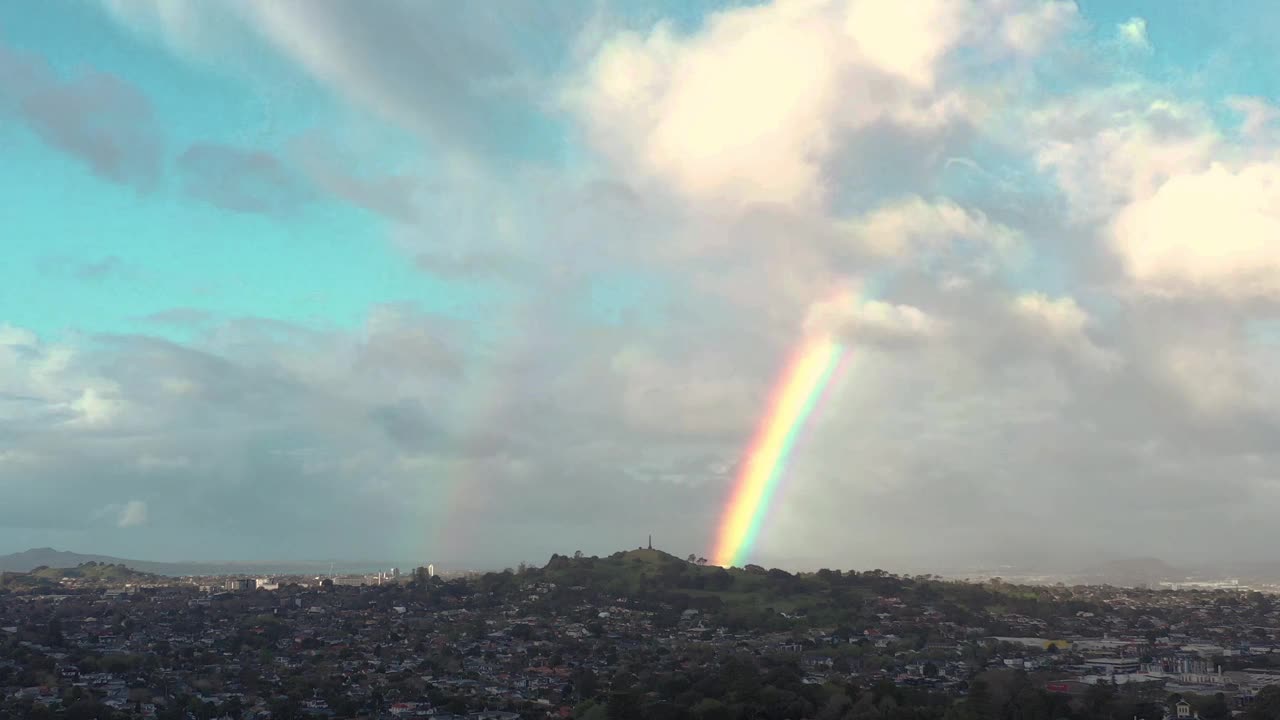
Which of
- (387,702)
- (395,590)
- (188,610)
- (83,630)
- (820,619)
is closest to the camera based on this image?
(387,702)

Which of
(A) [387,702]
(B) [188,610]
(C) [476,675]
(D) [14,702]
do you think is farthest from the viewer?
(B) [188,610]

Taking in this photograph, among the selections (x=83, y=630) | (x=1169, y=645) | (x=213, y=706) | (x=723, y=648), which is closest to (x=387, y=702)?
(x=213, y=706)

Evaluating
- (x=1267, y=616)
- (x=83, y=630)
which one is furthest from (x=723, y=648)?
(x=1267, y=616)

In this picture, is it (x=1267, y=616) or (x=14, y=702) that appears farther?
(x=1267, y=616)

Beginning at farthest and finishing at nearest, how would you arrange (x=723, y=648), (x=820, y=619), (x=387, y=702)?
(x=820, y=619), (x=723, y=648), (x=387, y=702)

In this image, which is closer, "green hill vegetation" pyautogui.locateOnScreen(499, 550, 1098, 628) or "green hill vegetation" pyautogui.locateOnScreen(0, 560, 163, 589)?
"green hill vegetation" pyautogui.locateOnScreen(499, 550, 1098, 628)

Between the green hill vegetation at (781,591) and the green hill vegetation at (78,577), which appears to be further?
the green hill vegetation at (78,577)

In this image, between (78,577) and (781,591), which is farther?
(78,577)

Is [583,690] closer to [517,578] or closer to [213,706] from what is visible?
[213,706]

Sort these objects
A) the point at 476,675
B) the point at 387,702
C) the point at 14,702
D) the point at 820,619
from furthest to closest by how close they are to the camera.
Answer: the point at 820,619, the point at 476,675, the point at 387,702, the point at 14,702
